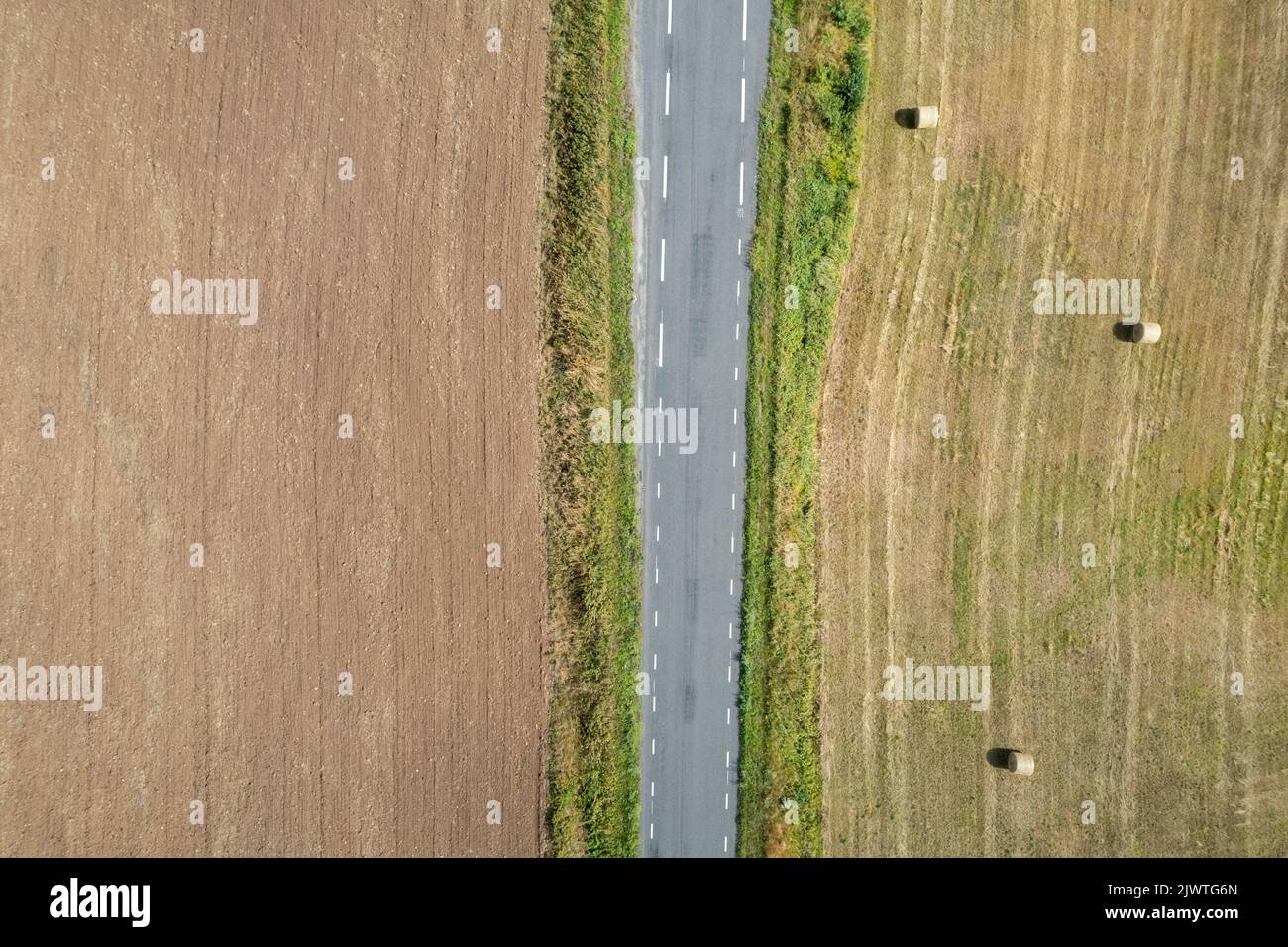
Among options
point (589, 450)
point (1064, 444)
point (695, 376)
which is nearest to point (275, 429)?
point (589, 450)

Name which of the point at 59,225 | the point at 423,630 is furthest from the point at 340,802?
the point at 59,225

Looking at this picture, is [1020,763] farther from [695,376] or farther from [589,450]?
[589,450]

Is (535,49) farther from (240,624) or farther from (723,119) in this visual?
(240,624)

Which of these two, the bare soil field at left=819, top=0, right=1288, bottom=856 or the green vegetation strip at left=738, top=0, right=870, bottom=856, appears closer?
the green vegetation strip at left=738, top=0, right=870, bottom=856

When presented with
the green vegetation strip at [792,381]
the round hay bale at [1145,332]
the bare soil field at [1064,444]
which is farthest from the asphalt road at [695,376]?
the round hay bale at [1145,332]

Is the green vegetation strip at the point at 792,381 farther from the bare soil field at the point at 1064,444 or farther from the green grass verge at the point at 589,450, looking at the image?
the green grass verge at the point at 589,450

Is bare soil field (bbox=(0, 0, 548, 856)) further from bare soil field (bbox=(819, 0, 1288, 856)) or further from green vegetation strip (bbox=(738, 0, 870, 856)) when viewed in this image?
bare soil field (bbox=(819, 0, 1288, 856))

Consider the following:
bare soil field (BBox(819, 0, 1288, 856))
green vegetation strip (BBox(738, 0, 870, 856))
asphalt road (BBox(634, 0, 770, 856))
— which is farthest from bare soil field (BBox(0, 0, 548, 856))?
bare soil field (BBox(819, 0, 1288, 856))

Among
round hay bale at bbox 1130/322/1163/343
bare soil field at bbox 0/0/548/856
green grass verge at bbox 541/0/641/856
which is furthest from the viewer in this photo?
round hay bale at bbox 1130/322/1163/343
